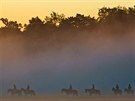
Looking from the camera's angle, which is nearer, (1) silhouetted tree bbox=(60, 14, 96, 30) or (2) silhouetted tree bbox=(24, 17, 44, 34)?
(1) silhouetted tree bbox=(60, 14, 96, 30)

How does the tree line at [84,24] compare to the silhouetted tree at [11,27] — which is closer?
the tree line at [84,24]

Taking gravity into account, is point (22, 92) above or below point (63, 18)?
below

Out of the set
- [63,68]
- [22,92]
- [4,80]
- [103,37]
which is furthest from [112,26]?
[22,92]

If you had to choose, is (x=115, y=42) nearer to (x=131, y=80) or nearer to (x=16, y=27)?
(x=131, y=80)

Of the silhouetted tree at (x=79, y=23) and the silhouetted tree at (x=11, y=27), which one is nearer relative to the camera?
the silhouetted tree at (x=79, y=23)

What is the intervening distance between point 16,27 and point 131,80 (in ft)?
80.8

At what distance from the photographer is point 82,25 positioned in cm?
9281

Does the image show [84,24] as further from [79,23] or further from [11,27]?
[11,27]

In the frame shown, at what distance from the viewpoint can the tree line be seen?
296ft

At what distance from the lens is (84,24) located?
93.1 m

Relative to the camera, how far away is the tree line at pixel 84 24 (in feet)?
296

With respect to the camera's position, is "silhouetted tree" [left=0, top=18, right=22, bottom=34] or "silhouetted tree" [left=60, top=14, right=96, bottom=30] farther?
"silhouetted tree" [left=0, top=18, right=22, bottom=34]

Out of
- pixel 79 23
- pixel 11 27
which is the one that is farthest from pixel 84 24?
pixel 11 27

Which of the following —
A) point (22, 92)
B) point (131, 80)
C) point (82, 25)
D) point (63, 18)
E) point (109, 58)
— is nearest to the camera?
point (22, 92)
